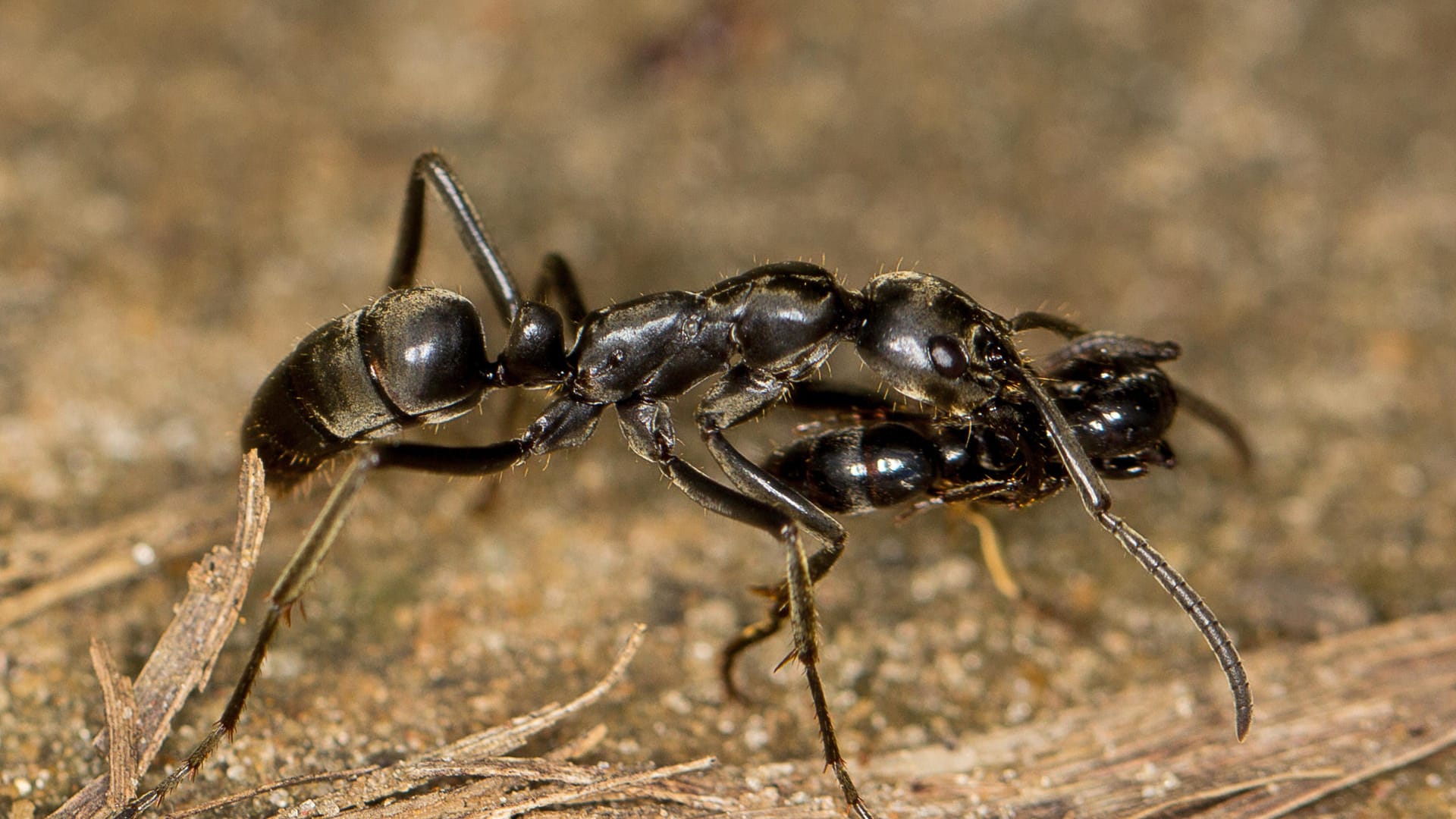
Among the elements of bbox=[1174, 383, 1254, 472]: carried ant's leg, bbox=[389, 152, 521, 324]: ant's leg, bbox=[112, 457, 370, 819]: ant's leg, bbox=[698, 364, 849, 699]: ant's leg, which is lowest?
bbox=[112, 457, 370, 819]: ant's leg

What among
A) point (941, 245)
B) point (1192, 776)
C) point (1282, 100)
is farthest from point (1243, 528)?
point (1282, 100)

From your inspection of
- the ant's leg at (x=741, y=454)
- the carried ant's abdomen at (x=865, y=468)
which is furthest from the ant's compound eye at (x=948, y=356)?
the ant's leg at (x=741, y=454)

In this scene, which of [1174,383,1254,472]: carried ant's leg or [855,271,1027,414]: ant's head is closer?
[855,271,1027,414]: ant's head

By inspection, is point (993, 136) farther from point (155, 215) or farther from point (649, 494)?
point (155, 215)

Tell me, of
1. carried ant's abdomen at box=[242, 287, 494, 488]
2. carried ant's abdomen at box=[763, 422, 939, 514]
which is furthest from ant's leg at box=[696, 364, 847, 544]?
carried ant's abdomen at box=[242, 287, 494, 488]

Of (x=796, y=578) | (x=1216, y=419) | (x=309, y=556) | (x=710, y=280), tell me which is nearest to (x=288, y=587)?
(x=309, y=556)

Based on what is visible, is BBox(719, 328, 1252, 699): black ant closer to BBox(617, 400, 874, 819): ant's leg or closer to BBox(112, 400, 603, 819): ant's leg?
BBox(617, 400, 874, 819): ant's leg

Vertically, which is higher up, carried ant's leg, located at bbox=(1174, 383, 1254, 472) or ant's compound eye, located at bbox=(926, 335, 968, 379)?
carried ant's leg, located at bbox=(1174, 383, 1254, 472)

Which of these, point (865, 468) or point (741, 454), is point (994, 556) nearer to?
point (865, 468)
